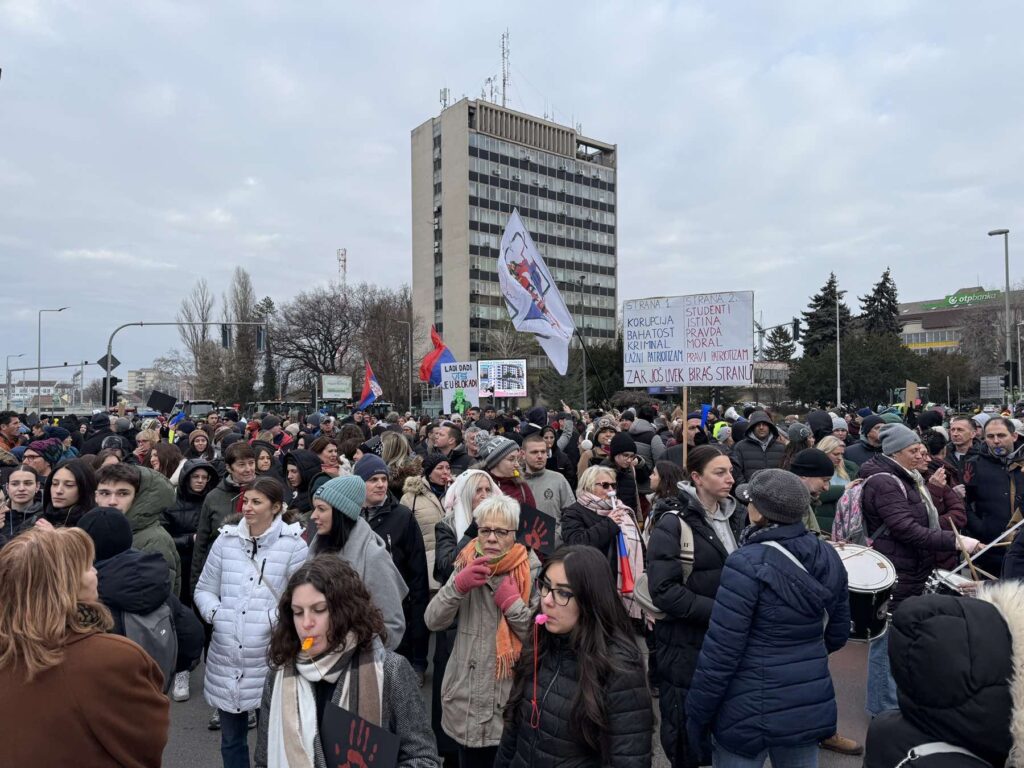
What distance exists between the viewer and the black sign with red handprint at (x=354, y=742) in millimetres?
2176

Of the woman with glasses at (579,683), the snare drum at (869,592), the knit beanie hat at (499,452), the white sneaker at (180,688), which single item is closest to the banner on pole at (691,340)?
the snare drum at (869,592)

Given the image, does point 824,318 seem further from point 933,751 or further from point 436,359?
point 933,751

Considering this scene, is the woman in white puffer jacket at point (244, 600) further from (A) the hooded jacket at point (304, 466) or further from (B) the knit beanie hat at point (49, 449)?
(B) the knit beanie hat at point (49, 449)

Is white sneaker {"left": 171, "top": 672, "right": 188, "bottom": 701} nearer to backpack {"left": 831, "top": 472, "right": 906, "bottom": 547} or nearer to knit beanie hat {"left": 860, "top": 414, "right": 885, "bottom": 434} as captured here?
backpack {"left": 831, "top": 472, "right": 906, "bottom": 547}

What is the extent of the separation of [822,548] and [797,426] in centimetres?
462

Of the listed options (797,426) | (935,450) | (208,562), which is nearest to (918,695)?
(208,562)

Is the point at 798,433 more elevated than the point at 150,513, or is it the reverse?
the point at 798,433

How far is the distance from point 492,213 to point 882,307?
43.2 metres

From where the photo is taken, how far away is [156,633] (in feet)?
10.5

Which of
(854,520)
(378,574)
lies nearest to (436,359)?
(854,520)

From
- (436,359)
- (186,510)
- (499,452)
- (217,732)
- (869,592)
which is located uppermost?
(436,359)

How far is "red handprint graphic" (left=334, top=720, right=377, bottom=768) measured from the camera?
2227mm

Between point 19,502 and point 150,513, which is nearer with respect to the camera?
point 150,513

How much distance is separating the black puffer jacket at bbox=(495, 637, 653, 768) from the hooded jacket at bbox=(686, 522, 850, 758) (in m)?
0.54
